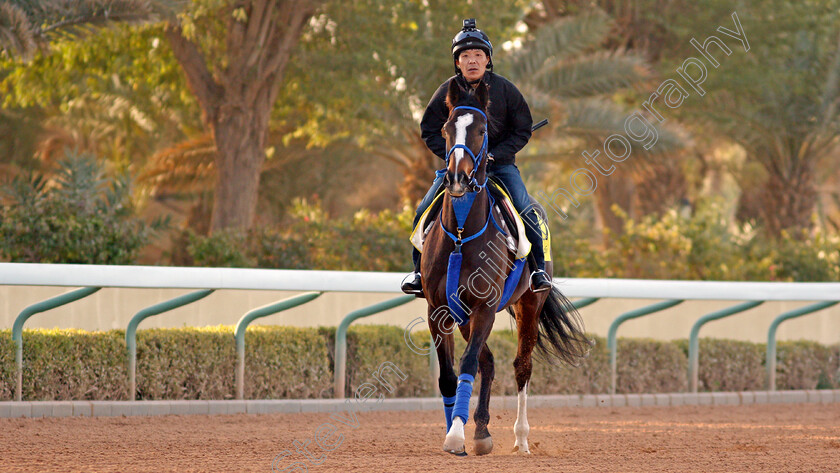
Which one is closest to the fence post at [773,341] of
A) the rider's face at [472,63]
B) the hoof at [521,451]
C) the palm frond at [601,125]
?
the hoof at [521,451]

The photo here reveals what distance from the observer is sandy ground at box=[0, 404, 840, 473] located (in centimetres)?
555

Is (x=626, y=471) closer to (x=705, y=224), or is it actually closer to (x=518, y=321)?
(x=518, y=321)

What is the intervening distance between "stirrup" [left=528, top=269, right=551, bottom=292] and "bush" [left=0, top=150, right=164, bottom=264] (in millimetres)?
7486

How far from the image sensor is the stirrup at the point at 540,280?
6.75 m

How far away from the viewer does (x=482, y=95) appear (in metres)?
6.05

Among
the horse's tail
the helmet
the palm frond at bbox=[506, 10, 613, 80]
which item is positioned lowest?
the horse's tail

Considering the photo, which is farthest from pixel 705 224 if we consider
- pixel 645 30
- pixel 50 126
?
pixel 50 126

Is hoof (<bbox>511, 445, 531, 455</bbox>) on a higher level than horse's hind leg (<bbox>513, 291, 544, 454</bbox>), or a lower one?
lower

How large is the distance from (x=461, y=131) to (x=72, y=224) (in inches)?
320

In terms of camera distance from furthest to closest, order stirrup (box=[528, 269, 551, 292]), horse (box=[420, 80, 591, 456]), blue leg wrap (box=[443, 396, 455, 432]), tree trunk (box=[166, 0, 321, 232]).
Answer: tree trunk (box=[166, 0, 321, 232]) → stirrup (box=[528, 269, 551, 292]) → blue leg wrap (box=[443, 396, 455, 432]) → horse (box=[420, 80, 591, 456])

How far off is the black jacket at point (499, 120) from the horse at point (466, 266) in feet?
1.57

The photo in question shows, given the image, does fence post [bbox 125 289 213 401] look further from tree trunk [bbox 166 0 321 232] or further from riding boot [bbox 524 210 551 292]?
tree trunk [bbox 166 0 321 232]

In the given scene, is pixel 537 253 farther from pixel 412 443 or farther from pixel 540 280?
pixel 412 443

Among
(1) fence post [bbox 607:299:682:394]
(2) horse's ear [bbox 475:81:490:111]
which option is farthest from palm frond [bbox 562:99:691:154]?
(2) horse's ear [bbox 475:81:490:111]
